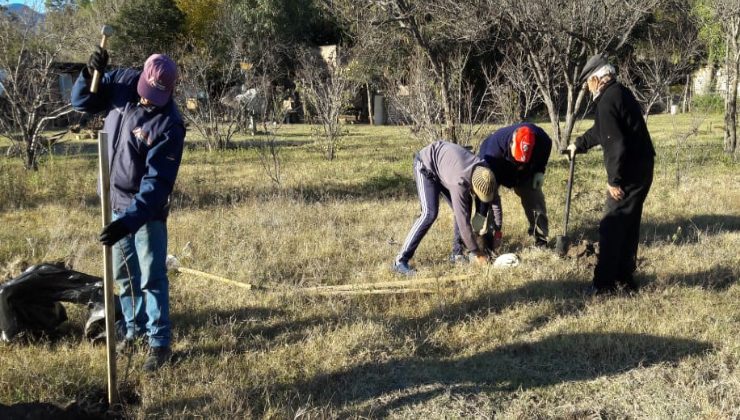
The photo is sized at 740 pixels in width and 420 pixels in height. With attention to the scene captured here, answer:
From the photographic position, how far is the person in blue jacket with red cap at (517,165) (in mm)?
5594

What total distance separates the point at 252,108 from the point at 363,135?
6873 millimetres

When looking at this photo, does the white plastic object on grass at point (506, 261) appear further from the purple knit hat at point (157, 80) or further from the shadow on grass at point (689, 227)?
the purple knit hat at point (157, 80)

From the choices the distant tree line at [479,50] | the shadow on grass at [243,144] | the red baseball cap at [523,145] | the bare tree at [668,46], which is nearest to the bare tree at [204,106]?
the distant tree line at [479,50]

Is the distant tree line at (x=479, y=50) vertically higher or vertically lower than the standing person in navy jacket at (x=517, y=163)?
higher

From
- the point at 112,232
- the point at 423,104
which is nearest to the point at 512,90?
the point at 423,104

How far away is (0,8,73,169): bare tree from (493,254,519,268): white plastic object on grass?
7676mm

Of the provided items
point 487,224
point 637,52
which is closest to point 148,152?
point 487,224

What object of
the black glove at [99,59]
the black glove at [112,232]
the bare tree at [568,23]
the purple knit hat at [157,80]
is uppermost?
the bare tree at [568,23]

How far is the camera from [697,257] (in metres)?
5.66

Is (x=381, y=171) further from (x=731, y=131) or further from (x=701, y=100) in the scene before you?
(x=701, y=100)

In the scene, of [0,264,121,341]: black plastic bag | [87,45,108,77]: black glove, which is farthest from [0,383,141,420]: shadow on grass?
[87,45,108,77]: black glove

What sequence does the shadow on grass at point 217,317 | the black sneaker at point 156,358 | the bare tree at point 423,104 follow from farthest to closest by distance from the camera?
the bare tree at point 423,104, the shadow on grass at point 217,317, the black sneaker at point 156,358

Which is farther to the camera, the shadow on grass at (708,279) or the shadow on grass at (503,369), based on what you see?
the shadow on grass at (708,279)

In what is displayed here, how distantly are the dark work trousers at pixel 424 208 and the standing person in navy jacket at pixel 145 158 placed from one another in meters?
2.33
